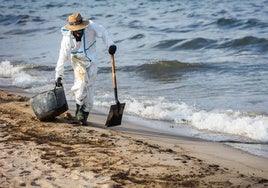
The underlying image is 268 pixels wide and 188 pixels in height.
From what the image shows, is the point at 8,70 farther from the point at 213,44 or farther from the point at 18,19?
the point at 18,19

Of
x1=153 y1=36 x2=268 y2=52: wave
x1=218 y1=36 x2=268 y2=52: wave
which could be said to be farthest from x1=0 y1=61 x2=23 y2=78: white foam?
x1=218 y1=36 x2=268 y2=52: wave

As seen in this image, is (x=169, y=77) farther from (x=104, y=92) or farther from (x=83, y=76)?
(x=83, y=76)

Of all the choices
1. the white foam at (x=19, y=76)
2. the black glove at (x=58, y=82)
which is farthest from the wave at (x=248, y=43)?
the black glove at (x=58, y=82)

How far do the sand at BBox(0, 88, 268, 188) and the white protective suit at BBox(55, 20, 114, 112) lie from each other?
1.79 feet

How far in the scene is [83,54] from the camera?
667 cm

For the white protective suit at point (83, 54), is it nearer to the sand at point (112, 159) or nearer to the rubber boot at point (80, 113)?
the rubber boot at point (80, 113)

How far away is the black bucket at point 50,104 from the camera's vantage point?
22.3 feet

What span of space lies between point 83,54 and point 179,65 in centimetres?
607

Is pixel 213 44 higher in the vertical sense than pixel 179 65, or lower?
higher

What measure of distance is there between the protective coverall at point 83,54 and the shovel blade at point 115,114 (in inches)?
18.6

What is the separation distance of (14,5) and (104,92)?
27.3m

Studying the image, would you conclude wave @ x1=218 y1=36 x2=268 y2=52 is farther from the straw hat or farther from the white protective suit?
the straw hat

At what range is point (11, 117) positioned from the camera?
22.9 ft

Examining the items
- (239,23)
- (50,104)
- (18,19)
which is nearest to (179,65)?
(50,104)
